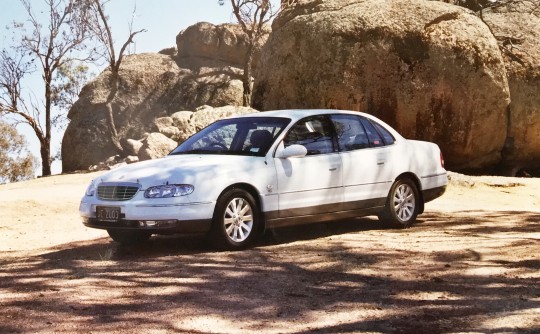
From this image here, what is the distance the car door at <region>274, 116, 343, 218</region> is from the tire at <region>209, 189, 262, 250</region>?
400mm

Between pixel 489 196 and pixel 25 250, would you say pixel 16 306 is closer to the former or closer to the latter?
pixel 25 250

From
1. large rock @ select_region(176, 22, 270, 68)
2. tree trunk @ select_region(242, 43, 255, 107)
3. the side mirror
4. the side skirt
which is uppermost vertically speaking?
large rock @ select_region(176, 22, 270, 68)

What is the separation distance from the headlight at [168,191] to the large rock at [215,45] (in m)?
25.0

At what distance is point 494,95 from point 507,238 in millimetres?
8455

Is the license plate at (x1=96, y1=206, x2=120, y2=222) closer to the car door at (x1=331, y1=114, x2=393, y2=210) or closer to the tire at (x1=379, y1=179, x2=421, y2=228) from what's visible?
the car door at (x1=331, y1=114, x2=393, y2=210)

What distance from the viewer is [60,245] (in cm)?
991

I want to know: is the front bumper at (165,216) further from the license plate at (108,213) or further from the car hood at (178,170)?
the car hood at (178,170)

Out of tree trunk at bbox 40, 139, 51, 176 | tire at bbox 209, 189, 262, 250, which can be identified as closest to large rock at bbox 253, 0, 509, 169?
tire at bbox 209, 189, 262, 250

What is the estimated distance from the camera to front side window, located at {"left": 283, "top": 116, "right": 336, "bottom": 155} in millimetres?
8992

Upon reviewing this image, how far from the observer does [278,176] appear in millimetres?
8578

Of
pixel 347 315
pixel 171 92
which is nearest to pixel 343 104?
pixel 347 315

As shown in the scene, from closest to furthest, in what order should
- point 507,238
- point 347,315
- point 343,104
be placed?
point 347,315, point 507,238, point 343,104

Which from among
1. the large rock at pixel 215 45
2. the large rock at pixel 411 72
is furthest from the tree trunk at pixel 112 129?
the large rock at pixel 411 72

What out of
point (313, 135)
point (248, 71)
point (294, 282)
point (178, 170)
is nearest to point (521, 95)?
point (313, 135)
